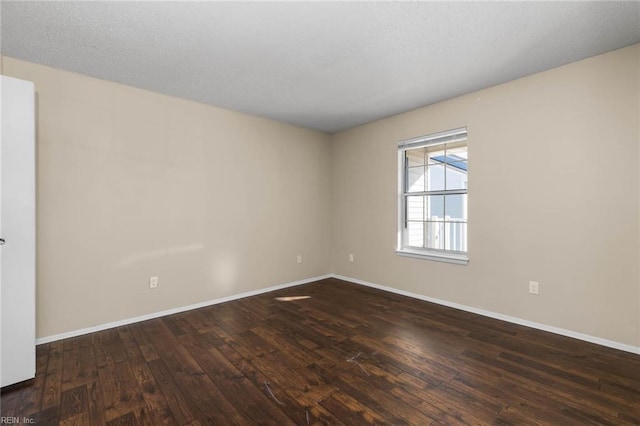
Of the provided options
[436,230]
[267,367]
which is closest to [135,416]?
[267,367]

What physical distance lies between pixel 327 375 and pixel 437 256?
214 cm

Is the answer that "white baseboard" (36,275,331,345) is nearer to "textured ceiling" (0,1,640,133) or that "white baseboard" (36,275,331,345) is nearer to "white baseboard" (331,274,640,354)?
"white baseboard" (331,274,640,354)

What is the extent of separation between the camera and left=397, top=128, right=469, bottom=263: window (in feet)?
11.3

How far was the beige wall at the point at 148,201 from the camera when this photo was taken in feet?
8.58

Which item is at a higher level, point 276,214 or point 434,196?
point 434,196

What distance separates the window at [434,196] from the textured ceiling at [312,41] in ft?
2.47

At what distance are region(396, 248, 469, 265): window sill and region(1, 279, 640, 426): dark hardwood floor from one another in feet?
2.09

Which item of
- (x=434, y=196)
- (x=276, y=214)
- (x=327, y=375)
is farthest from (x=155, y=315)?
(x=434, y=196)

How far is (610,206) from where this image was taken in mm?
2424

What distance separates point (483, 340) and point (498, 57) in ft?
8.03

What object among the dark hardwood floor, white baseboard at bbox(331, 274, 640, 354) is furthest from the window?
the dark hardwood floor

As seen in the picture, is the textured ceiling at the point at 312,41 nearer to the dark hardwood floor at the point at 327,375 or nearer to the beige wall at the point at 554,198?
Result: the beige wall at the point at 554,198

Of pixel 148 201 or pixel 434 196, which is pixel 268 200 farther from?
pixel 434 196

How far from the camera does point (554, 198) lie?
2.69m
